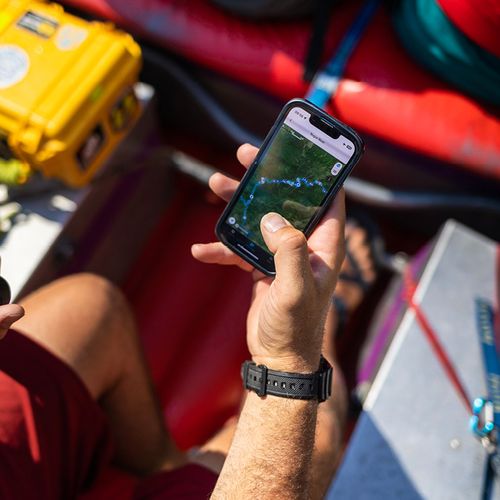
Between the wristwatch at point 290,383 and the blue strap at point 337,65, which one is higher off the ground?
the blue strap at point 337,65

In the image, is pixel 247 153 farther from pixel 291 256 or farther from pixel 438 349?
pixel 438 349

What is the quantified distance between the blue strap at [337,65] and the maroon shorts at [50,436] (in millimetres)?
696

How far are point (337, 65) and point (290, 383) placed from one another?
710 mm

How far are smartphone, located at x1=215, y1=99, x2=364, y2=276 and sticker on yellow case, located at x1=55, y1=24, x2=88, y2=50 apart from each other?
1.48 feet

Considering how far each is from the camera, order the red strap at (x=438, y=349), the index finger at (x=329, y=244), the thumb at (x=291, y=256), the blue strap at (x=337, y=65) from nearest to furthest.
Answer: the thumb at (x=291, y=256)
the index finger at (x=329, y=244)
the red strap at (x=438, y=349)
the blue strap at (x=337, y=65)

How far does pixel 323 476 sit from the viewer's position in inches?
38.0

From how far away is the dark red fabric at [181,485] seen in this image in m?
0.94

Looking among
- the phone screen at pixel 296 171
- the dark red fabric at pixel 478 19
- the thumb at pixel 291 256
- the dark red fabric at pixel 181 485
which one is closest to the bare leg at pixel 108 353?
the dark red fabric at pixel 181 485

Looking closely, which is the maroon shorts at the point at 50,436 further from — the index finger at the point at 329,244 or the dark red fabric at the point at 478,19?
the dark red fabric at the point at 478,19

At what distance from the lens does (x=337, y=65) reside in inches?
47.8

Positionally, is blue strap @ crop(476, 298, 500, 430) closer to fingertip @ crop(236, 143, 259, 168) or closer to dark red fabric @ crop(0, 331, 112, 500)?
fingertip @ crop(236, 143, 259, 168)

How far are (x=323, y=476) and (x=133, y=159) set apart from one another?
777mm

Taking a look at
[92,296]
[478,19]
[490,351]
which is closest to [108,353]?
[92,296]

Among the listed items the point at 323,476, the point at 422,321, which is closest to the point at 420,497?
the point at 323,476
